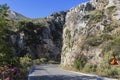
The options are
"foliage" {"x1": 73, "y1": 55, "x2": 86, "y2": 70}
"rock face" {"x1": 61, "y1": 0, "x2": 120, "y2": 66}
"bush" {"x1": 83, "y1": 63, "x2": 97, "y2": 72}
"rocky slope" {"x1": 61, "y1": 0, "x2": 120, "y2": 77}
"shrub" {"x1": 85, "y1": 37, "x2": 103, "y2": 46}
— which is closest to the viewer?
"bush" {"x1": 83, "y1": 63, "x2": 97, "y2": 72}

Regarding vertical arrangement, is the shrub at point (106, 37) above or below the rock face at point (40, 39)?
below

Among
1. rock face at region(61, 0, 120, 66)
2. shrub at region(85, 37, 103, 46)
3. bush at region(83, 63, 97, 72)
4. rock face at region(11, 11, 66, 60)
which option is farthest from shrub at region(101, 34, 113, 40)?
rock face at region(11, 11, 66, 60)

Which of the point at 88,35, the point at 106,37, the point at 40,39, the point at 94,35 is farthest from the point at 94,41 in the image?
the point at 40,39

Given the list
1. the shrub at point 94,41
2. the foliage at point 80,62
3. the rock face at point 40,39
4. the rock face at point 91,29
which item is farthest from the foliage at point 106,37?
the rock face at point 40,39

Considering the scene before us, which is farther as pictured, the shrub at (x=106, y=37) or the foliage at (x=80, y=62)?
the shrub at (x=106, y=37)

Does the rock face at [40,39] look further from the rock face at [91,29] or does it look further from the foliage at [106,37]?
the foliage at [106,37]

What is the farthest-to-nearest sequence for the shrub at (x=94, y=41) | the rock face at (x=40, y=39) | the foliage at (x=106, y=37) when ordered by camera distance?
1. the rock face at (x=40, y=39)
2. the shrub at (x=94, y=41)
3. the foliage at (x=106, y=37)

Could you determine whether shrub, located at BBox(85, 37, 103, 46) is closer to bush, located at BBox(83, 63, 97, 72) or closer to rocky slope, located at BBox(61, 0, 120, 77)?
rocky slope, located at BBox(61, 0, 120, 77)

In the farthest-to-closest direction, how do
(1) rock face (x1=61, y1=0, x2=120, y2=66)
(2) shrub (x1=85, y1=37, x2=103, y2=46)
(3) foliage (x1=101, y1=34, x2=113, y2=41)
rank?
(2) shrub (x1=85, y1=37, x2=103, y2=46), (3) foliage (x1=101, y1=34, x2=113, y2=41), (1) rock face (x1=61, y1=0, x2=120, y2=66)

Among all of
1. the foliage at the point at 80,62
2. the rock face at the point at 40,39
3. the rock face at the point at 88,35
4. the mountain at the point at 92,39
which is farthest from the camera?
the rock face at the point at 40,39

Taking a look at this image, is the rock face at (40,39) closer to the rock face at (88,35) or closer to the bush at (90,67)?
the rock face at (88,35)

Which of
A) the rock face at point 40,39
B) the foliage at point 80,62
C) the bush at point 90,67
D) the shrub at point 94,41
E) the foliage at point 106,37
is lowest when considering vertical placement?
the bush at point 90,67

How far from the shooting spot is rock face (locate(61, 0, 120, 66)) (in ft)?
131

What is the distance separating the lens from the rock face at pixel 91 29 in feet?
131
